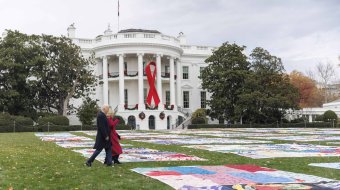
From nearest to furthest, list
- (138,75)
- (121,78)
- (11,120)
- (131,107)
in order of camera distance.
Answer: (11,120), (138,75), (121,78), (131,107)

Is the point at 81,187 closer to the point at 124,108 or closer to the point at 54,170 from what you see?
the point at 54,170

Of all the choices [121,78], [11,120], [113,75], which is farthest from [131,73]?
[11,120]

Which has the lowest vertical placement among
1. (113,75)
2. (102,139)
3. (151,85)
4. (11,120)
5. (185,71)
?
(102,139)

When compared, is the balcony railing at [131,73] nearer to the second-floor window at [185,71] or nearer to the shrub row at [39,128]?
the second-floor window at [185,71]

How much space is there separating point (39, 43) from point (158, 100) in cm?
1406

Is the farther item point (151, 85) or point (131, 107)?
point (131, 107)

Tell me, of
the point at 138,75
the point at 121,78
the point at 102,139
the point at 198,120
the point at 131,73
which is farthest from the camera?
the point at 131,73

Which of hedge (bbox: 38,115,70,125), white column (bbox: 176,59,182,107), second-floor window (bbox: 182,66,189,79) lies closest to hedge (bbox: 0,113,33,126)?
hedge (bbox: 38,115,70,125)

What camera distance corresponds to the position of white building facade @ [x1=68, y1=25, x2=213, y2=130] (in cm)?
5128

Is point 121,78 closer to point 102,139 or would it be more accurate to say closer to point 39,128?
point 39,128

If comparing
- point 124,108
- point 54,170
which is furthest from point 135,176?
point 124,108

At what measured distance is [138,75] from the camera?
2042 inches

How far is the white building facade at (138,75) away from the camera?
2019 inches

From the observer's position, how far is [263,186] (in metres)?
7.61
